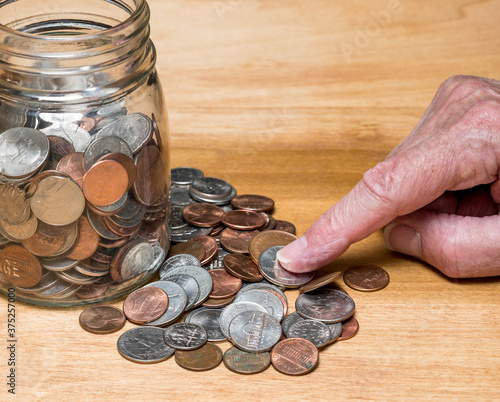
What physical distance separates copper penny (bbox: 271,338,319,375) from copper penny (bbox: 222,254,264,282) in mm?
184

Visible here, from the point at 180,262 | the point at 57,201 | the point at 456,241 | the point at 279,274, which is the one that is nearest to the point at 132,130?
the point at 57,201

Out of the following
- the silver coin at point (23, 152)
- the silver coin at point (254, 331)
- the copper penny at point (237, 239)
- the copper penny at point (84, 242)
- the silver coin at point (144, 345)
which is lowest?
the silver coin at point (144, 345)

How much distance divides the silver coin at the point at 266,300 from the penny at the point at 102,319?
0.73ft

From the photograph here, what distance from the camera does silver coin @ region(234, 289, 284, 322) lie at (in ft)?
4.17

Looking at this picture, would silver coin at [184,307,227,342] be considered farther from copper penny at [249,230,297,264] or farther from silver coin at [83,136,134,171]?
silver coin at [83,136,134,171]

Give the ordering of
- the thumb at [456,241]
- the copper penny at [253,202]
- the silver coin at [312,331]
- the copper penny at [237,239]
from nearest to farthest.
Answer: the silver coin at [312,331] < the thumb at [456,241] < the copper penny at [237,239] < the copper penny at [253,202]

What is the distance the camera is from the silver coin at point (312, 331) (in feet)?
3.95

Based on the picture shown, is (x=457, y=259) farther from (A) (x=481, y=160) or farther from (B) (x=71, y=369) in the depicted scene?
(B) (x=71, y=369)

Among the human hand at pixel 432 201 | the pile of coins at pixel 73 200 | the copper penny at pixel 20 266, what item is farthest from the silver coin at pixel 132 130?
the human hand at pixel 432 201

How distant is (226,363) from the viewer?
116 cm

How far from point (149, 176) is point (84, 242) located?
177mm

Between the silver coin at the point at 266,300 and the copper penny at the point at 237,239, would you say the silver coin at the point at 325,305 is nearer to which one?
the silver coin at the point at 266,300

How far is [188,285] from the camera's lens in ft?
4.27

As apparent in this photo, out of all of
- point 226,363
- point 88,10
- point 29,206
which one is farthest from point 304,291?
point 88,10
